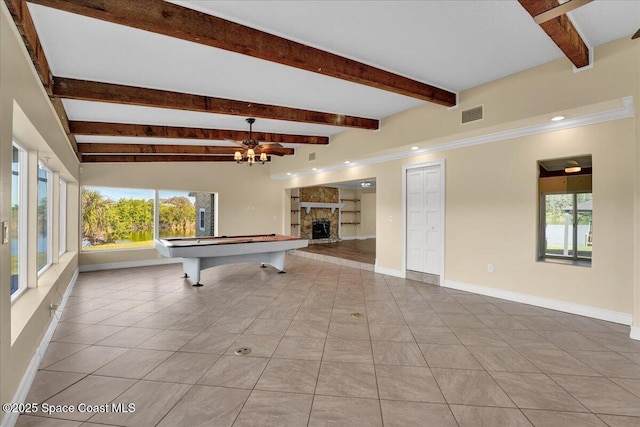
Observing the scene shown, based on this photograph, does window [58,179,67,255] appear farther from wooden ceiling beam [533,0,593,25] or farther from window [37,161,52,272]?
wooden ceiling beam [533,0,593,25]

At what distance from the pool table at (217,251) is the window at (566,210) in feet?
13.5

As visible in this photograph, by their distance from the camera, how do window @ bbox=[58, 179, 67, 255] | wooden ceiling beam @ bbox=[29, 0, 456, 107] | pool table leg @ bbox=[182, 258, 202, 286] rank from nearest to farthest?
1. wooden ceiling beam @ bbox=[29, 0, 456, 107]
2. pool table leg @ bbox=[182, 258, 202, 286]
3. window @ bbox=[58, 179, 67, 255]

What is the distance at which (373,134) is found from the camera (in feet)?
19.3

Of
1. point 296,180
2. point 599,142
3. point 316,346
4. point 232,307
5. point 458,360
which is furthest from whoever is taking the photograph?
point 296,180

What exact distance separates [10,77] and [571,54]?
4.68m

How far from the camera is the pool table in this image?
494 centimetres

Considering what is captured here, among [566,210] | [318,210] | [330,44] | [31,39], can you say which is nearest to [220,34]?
[330,44]

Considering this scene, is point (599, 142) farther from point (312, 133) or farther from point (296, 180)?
point (296, 180)

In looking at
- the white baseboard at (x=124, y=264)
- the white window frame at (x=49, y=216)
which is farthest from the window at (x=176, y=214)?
the white window frame at (x=49, y=216)

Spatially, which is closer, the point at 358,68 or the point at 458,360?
the point at 458,360

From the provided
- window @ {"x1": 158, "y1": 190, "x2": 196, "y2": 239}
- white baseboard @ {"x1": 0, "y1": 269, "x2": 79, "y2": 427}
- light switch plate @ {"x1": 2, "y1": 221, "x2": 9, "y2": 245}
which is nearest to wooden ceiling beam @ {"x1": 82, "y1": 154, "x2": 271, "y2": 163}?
window @ {"x1": 158, "y1": 190, "x2": 196, "y2": 239}

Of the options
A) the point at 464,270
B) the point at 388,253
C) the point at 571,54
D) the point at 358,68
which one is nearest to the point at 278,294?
the point at 388,253

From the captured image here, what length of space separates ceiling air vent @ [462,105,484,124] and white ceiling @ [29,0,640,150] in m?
0.33

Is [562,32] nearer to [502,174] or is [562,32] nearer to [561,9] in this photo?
[561,9]
